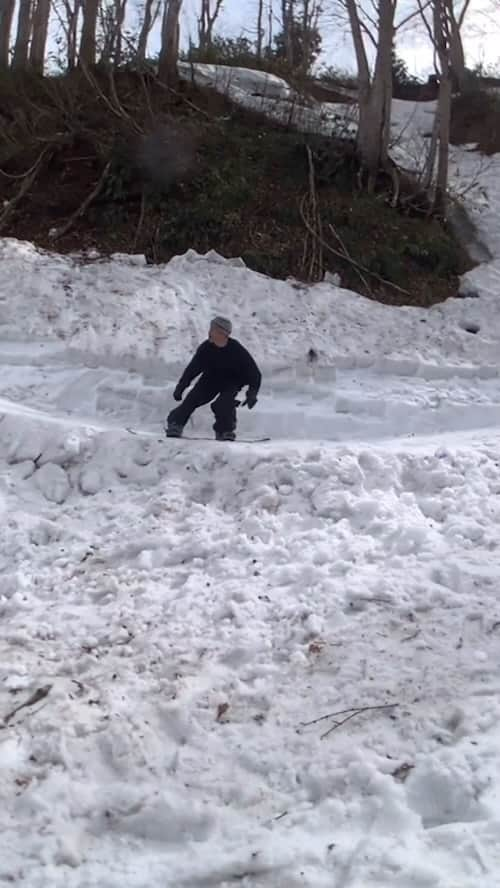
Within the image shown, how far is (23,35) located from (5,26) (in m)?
1.18

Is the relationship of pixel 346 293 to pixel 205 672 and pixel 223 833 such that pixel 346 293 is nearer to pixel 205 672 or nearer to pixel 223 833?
pixel 205 672

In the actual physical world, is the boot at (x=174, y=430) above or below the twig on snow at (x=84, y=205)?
below

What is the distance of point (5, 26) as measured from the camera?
1827 centimetres

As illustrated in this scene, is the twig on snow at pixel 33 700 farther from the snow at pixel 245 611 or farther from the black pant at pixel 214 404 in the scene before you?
the black pant at pixel 214 404

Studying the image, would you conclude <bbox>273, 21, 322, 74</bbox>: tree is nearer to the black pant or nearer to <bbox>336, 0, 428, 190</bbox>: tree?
<bbox>336, 0, 428, 190</bbox>: tree

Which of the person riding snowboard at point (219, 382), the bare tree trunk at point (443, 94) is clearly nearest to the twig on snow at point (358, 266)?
the bare tree trunk at point (443, 94)

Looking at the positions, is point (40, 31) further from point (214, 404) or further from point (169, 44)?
point (214, 404)

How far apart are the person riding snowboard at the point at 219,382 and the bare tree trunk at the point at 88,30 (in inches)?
411

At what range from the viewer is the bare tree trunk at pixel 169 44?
49.1ft

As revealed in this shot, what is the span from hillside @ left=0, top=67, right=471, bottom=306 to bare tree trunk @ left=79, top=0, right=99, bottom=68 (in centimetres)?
52

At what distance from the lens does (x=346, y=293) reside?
34.7 ft

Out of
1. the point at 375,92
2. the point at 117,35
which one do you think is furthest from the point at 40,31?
the point at 375,92

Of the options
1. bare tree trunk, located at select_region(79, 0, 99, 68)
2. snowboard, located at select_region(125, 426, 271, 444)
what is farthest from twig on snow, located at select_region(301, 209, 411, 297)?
bare tree trunk, located at select_region(79, 0, 99, 68)

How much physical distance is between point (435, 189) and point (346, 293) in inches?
174
